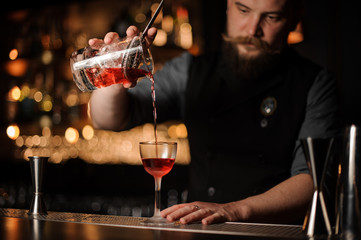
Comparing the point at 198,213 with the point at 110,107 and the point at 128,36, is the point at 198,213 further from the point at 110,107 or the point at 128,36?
the point at 110,107

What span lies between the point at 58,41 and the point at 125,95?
2.32 metres

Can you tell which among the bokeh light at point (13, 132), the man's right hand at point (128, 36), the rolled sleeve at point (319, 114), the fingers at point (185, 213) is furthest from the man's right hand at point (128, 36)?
the bokeh light at point (13, 132)

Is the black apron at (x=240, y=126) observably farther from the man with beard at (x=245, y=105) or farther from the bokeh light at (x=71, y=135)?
the bokeh light at (x=71, y=135)

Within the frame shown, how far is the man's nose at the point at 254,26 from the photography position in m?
1.96

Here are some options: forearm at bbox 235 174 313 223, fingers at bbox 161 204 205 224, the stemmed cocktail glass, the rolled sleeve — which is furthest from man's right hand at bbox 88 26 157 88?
the rolled sleeve

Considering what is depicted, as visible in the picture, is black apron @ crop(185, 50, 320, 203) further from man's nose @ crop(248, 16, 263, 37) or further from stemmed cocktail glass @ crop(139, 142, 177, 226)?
stemmed cocktail glass @ crop(139, 142, 177, 226)

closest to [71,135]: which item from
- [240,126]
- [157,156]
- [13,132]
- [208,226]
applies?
[13,132]

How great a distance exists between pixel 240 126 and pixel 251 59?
0.28 meters

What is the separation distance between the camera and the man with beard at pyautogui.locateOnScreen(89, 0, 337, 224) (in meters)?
1.96

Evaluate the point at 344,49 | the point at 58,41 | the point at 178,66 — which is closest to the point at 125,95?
the point at 178,66

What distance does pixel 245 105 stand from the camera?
2088 mm

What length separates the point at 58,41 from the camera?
3936 millimetres

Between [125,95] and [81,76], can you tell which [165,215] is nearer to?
[81,76]

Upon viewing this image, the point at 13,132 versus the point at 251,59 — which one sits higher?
the point at 13,132
